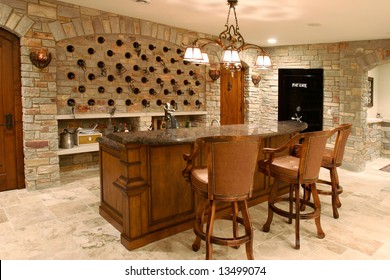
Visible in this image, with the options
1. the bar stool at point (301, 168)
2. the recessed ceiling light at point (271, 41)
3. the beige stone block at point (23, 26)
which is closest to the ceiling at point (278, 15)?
the recessed ceiling light at point (271, 41)

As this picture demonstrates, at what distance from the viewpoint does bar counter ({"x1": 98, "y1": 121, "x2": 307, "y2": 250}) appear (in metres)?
2.69

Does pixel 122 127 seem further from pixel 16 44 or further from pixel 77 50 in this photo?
pixel 16 44

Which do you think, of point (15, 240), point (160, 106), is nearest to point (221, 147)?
point (15, 240)

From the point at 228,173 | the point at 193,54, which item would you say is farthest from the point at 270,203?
the point at 193,54

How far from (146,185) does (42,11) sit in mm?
3066

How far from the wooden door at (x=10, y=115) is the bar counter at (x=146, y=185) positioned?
1816 mm

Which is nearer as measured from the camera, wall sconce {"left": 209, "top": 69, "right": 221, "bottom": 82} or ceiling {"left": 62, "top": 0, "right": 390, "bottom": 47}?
ceiling {"left": 62, "top": 0, "right": 390, "bottom": 47}

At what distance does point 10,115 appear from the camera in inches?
168

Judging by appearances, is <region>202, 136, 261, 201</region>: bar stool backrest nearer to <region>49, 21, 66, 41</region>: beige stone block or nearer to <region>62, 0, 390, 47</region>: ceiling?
<region>62, 0, 390, 47</region>: ceiling

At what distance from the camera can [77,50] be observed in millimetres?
4785

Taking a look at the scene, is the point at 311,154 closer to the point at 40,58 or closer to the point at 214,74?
the point at 40,58

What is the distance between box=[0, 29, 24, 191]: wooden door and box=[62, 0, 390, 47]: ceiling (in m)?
1.02

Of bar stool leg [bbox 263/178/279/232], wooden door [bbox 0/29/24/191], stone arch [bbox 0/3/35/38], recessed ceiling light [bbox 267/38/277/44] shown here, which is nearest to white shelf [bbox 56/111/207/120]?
wooden door [bbox 0/29/24/191]

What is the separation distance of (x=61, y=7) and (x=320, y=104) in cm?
535
